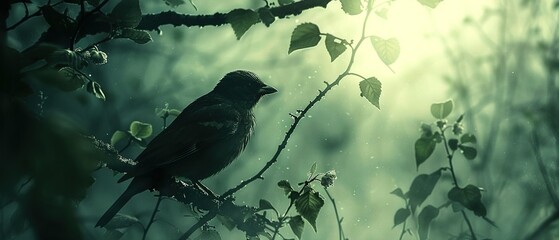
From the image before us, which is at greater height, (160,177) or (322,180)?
(322,180)

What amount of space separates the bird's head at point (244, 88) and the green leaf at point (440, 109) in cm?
183

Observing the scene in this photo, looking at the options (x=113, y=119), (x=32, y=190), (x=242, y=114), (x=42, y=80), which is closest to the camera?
(x=32, y=190)

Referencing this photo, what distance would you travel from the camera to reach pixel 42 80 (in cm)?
68

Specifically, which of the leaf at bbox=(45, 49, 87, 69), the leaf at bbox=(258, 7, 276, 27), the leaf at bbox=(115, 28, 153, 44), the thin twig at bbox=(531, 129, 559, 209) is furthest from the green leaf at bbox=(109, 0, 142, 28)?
the thin twig at bbox=(531, 129, 559, 209)

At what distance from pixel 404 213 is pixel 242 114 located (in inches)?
64.4

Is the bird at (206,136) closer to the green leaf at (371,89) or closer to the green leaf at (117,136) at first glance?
the green leaf at (117,136)

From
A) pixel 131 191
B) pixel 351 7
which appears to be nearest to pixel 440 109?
pixel 351 7

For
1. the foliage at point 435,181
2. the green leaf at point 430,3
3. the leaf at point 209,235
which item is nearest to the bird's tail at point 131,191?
the leaf at point 209,235

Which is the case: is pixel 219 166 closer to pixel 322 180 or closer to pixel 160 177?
pixel 160 177

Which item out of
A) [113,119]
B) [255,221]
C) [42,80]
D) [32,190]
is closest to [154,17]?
[255,221]

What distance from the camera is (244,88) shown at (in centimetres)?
382

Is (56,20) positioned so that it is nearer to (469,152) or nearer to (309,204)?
(309,204)

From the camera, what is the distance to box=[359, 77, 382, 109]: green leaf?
1.80 meters

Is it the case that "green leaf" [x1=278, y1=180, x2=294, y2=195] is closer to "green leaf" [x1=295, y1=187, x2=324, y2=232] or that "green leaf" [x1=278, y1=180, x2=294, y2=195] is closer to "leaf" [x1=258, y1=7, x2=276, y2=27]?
"green leaf" [x1=295, y1=187, x2=324, y2=232]
